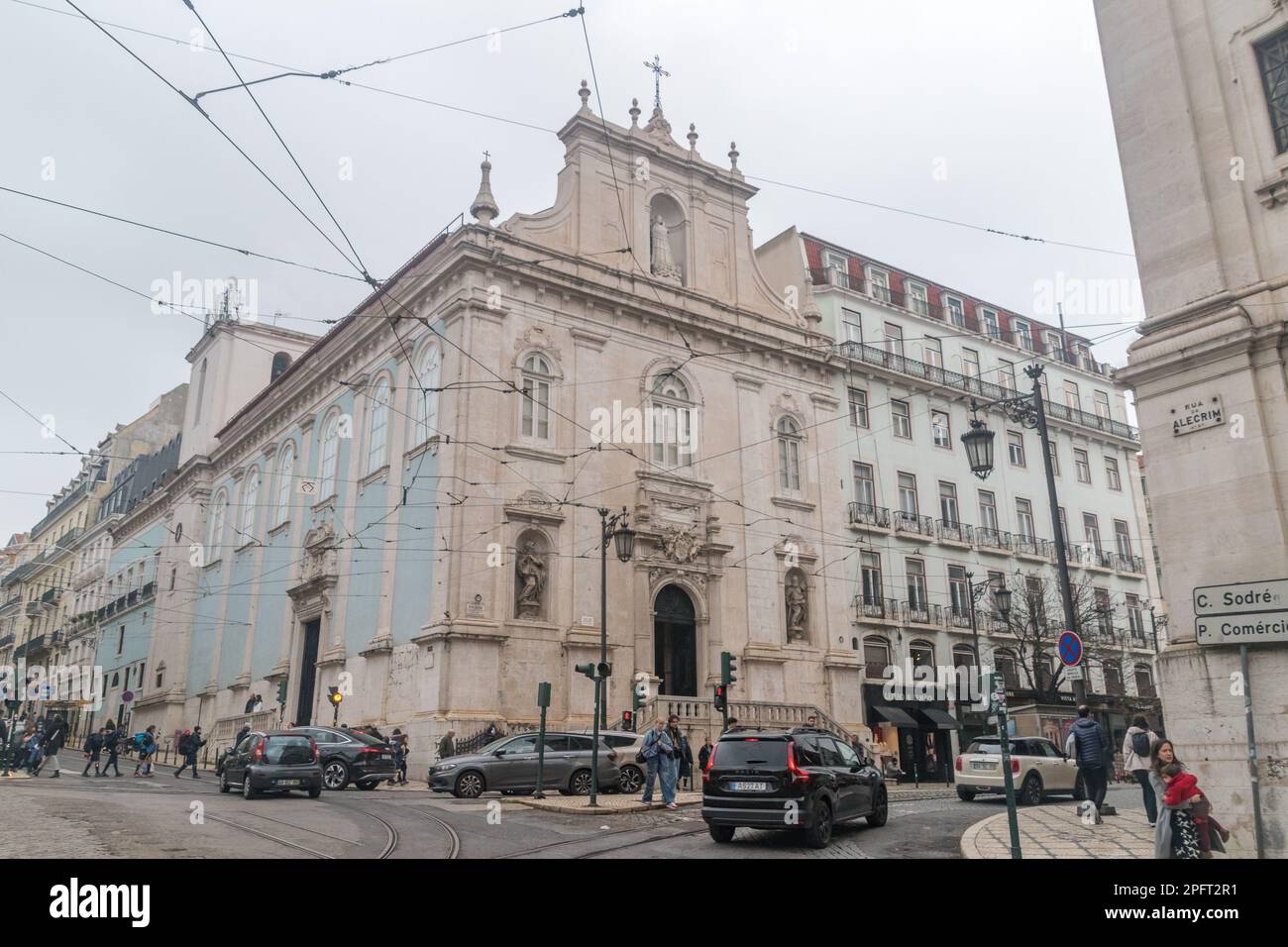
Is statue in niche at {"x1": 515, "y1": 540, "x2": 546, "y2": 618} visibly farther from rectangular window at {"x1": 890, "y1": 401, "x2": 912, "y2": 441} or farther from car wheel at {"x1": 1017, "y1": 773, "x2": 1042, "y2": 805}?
rectangular window at {"x1": 890, "y1": 401, "x2": 912, "y2": 441}

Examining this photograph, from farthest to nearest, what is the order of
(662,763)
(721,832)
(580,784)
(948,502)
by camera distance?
(948,502)
(580,784)
(662,763)
(721,832)

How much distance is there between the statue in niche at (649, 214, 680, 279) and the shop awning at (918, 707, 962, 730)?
17842mm

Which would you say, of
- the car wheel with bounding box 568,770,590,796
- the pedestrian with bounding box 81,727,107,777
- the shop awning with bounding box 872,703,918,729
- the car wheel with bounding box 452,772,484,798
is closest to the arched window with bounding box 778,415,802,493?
the shop awning with bounding box 872,703,918,729

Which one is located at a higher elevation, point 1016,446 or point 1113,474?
point 1016,446

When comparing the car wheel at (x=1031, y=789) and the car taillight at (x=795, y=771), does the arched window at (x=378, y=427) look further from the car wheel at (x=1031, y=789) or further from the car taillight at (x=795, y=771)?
the car taillight at (x=795, y=771)

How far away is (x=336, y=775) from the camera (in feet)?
77.2

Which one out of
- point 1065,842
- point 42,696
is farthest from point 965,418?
point 42,696

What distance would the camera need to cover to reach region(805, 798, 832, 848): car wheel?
13.0 m

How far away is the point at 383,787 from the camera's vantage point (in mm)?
24688

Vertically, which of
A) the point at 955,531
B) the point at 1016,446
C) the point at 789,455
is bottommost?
the point at 955,531

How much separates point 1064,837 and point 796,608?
21314 millimetres

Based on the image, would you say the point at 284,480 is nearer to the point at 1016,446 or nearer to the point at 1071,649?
the point at 1016,446

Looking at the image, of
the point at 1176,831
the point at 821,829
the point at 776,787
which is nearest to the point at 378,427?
the point at 776,787
